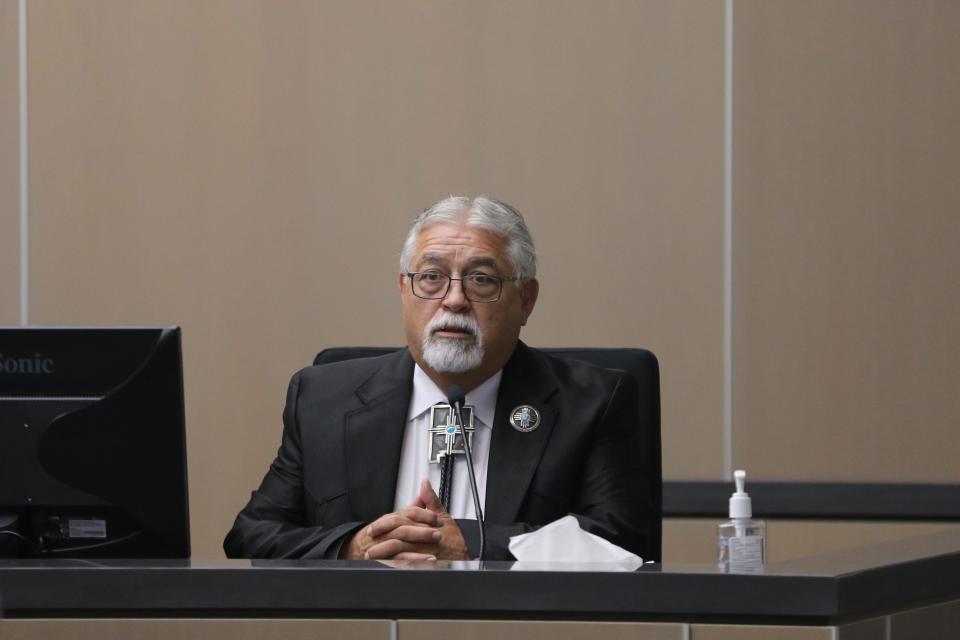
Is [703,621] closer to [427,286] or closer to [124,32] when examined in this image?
[427,286]

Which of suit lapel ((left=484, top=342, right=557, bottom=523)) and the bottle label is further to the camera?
suit lapel ((left=484, top=342, right=557, bottom=523))

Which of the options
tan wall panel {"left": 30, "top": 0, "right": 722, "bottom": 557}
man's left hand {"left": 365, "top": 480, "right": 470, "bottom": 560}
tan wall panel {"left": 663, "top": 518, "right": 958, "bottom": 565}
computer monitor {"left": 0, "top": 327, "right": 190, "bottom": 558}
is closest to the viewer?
computer monitor {"left": 0, "top": 327, "right": 190, "bottom": 558}

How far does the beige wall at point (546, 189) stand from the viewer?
3.67 metres

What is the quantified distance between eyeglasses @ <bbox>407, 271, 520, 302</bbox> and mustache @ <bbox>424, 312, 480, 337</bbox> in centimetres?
5

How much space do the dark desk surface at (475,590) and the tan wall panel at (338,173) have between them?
210 centimetres

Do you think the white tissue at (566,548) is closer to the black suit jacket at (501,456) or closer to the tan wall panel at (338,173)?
the black suit jacket at (501,456)

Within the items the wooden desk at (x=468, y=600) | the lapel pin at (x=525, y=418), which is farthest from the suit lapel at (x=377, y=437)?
the wooden desk at (x=468, y=600)

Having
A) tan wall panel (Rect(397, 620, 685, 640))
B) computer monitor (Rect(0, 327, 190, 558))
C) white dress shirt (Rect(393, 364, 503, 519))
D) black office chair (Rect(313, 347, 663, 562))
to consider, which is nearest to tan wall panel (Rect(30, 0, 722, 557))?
black office chair (Rect(313, 347, 663, 562))

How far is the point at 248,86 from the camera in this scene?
12.9 ft

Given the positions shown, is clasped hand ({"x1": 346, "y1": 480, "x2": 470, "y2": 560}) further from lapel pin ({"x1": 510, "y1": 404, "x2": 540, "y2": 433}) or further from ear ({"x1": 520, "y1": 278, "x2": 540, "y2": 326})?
ear ({"x1": 520, "y1": 278, "x2": 540, "y2": 326})

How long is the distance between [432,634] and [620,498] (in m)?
1.04

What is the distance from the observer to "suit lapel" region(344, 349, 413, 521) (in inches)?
103

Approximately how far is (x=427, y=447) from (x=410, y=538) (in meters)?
0.44

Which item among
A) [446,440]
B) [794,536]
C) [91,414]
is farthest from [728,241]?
[91,414]
